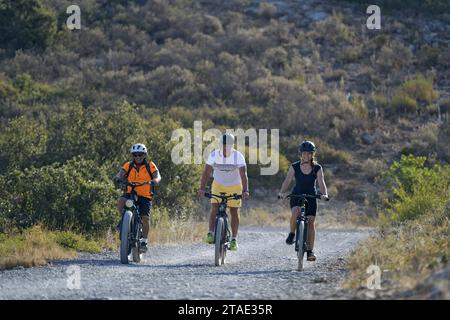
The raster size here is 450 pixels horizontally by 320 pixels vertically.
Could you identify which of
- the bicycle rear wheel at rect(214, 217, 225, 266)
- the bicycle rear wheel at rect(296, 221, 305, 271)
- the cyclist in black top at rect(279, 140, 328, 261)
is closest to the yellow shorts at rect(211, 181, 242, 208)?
the bicycle rear wheel at rect(214, 217, 225, 266)

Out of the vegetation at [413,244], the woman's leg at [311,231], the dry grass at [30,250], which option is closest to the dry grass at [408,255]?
the vegetation at [413,244]

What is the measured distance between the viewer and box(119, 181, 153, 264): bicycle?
48.6ft

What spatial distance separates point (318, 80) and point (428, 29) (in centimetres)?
989

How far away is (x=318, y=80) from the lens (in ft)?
154

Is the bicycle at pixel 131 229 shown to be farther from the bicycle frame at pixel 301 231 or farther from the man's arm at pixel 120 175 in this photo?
the bicycle frame at pixel 301 231

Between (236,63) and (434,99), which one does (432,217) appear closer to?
(434,99)

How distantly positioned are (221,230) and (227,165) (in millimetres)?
1194

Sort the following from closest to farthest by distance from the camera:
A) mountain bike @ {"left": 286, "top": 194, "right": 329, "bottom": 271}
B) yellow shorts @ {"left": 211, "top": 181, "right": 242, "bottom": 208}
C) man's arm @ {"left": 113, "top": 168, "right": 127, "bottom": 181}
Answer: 1. mountain bike @ {"left": 286, "top": 194, "right": 329, "bottom": 271}
2. man's arm @ {"left": 113, "top": 168, "right": 127, "bottom": 181}
3. yellow shorts @ {"left": 211, "top": 181, "right": 242, "bottom": 208}

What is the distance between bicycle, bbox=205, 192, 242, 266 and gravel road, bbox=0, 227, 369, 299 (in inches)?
9.6

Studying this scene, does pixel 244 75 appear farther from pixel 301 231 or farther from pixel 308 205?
pixel 301 231

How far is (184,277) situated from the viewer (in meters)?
12.9

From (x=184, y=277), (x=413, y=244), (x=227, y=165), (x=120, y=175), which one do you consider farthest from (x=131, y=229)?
(x=413, y=244)

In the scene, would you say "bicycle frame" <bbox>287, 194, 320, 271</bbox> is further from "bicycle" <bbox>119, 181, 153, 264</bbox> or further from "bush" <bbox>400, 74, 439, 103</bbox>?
"bush" <bbox>400, 74, 439, 103</bbox>

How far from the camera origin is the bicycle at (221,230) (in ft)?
48.9
